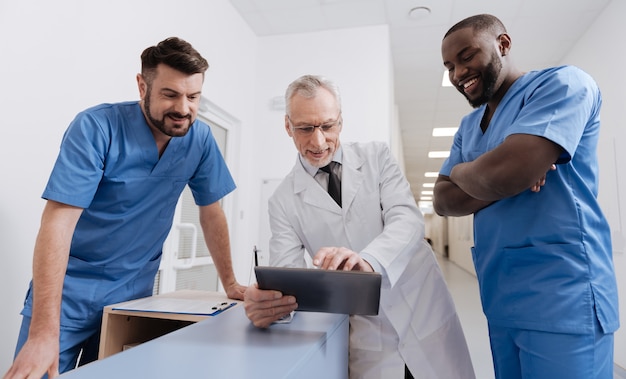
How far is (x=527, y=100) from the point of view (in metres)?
1.05

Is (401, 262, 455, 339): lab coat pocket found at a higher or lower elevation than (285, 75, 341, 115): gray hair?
lower

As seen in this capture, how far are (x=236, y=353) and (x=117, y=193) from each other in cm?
84

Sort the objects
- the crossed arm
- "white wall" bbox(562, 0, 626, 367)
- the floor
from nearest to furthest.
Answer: the crossed arm < the floor < "white wall" bbox(562, 0, 626, 367)

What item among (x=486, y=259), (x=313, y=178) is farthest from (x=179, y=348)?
(x=486, y=259)

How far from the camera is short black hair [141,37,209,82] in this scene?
130 cm

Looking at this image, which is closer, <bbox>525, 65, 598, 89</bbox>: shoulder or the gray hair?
<bbox>525, 65, 598, 89</bbox>: shoulder

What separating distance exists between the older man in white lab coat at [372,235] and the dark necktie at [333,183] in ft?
0.05

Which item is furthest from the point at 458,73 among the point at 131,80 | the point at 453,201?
the point at 131,80

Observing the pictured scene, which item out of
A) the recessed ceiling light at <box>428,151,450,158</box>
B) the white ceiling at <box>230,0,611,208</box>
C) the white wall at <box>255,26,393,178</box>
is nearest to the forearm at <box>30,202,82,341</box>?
the white wall at <box>255,26,393,178</box>

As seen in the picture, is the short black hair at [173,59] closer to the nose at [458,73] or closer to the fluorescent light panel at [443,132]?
the nose at [458,73]

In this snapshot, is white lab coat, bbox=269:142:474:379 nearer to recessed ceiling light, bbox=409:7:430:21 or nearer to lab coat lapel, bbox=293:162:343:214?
lab coat lapel, bbox=293:162:343:214

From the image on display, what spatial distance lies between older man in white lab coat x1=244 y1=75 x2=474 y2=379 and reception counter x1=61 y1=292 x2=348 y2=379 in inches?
7.0

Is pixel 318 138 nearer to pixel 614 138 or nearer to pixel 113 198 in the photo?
pixel 113 198

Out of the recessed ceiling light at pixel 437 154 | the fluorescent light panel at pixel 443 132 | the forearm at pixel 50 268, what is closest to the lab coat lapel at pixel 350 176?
the forearm at pixel 50 268
